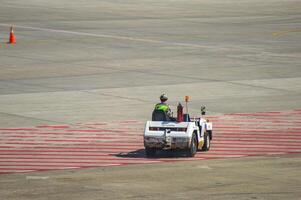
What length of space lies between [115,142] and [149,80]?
21225 mm

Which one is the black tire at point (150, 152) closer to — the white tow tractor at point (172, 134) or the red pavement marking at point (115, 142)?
the white tow tractor at point (172, 134)

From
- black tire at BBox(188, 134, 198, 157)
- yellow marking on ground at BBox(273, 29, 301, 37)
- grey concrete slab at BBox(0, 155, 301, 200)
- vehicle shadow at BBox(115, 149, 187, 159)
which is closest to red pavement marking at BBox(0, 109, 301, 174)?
vehicle shadow at BBox(115, 149, 187, 159)

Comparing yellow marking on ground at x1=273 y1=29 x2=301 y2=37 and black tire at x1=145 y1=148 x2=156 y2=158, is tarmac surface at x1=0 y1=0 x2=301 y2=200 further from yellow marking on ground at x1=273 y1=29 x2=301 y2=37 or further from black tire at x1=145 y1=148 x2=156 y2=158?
black tire at x1=145 y1=148 x2=156 y2=158

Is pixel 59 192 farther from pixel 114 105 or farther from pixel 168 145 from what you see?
pixel 114 105

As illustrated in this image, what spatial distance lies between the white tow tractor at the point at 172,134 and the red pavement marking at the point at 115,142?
0.46 m

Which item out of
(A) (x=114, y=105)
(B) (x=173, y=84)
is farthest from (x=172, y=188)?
Result: (B) (x=173, y=84)

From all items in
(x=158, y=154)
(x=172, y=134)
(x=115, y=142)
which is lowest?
(x=158, y=154)

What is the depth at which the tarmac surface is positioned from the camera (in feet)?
115

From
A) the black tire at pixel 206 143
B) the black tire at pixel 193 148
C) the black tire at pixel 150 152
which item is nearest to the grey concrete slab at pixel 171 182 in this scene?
the black tire at pixel 193 148

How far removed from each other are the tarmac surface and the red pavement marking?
0.30 meters

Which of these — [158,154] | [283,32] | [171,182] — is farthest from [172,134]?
[283,32]

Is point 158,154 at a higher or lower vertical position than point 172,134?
lower

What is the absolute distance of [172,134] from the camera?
4072 cm

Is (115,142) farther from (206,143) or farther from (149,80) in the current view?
(149,80)
